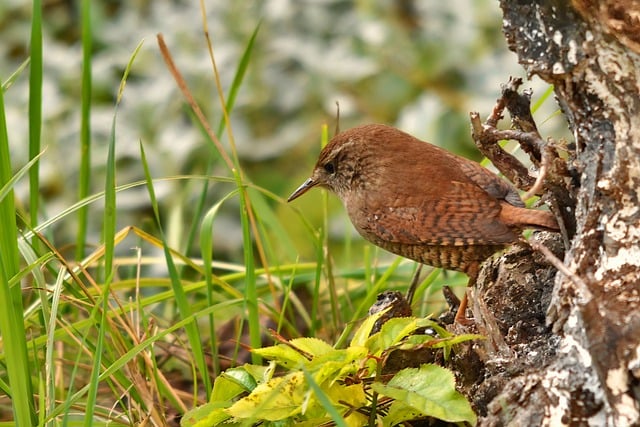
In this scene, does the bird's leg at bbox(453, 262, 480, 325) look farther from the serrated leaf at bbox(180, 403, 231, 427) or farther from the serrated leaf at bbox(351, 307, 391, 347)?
the serrated leaf at bbox(180, 403, 231, 427)

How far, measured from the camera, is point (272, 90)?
19.1ft

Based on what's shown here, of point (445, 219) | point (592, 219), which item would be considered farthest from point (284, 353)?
point (445, 219)

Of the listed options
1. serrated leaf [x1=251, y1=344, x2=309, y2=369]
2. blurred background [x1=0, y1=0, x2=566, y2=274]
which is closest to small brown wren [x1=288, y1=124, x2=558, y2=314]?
serrated leaf [x1=251, y1=344, x2=309, y2=369]

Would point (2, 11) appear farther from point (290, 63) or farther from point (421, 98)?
point (421, 98)

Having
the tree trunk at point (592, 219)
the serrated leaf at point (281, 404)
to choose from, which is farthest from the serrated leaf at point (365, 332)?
the tree trunk at point (592, 219)

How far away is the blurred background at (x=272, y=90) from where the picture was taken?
5.43 metres

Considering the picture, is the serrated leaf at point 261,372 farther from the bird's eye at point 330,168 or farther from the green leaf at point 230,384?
the bird's eye at point 330,168

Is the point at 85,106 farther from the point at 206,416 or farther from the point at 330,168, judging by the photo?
the point at 206,416

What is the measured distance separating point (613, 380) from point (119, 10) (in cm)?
522

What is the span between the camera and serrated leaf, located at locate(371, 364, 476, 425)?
1901mm

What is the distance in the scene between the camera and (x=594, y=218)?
201cm

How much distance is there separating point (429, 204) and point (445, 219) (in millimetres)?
91

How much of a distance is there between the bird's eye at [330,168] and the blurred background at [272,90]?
1.91 meters

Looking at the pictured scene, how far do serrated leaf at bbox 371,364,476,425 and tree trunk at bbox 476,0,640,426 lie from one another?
11 cm
